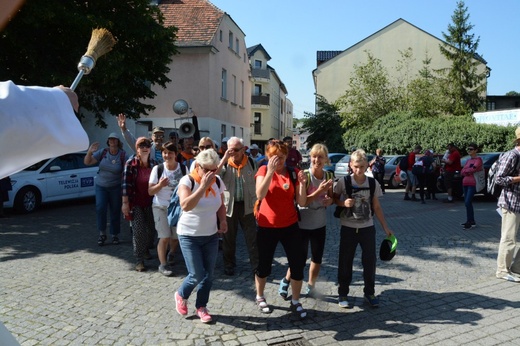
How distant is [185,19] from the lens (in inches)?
1032

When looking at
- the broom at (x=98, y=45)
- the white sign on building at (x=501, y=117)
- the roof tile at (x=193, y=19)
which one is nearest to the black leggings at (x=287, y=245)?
the broom at (x=98, y=45)

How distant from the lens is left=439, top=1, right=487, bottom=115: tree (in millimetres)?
37644

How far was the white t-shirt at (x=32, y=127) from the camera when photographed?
0.97 metres

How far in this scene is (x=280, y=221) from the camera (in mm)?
4824

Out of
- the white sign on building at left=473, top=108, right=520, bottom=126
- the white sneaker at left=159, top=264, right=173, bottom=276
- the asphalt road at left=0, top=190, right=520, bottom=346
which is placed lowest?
the asphalt road at left=0, top=190, right=520, bottom=346

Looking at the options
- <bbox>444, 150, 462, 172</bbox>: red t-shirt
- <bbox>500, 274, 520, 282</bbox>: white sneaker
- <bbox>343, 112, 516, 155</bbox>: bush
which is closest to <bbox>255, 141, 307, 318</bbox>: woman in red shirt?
<bbox>500, 274, 520, 282</bbox>: white sneaker

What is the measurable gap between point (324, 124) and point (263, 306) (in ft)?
113

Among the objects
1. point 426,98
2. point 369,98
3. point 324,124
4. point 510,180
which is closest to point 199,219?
point 510,180

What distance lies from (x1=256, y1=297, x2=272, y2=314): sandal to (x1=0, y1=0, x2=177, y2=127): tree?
8.50m

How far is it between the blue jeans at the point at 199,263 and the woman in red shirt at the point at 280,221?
Result: 1.94 feet

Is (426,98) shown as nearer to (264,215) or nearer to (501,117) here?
(501,117)

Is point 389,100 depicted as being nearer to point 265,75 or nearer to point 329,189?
point 265,75

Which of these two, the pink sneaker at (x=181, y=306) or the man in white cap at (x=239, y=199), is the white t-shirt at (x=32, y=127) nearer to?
the pink sneaker at (x=181, y=306)

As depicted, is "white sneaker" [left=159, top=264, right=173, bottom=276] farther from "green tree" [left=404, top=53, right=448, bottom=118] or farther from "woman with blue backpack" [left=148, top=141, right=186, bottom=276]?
"green tree" [left=404, top=53, right=448, bottom=118]
